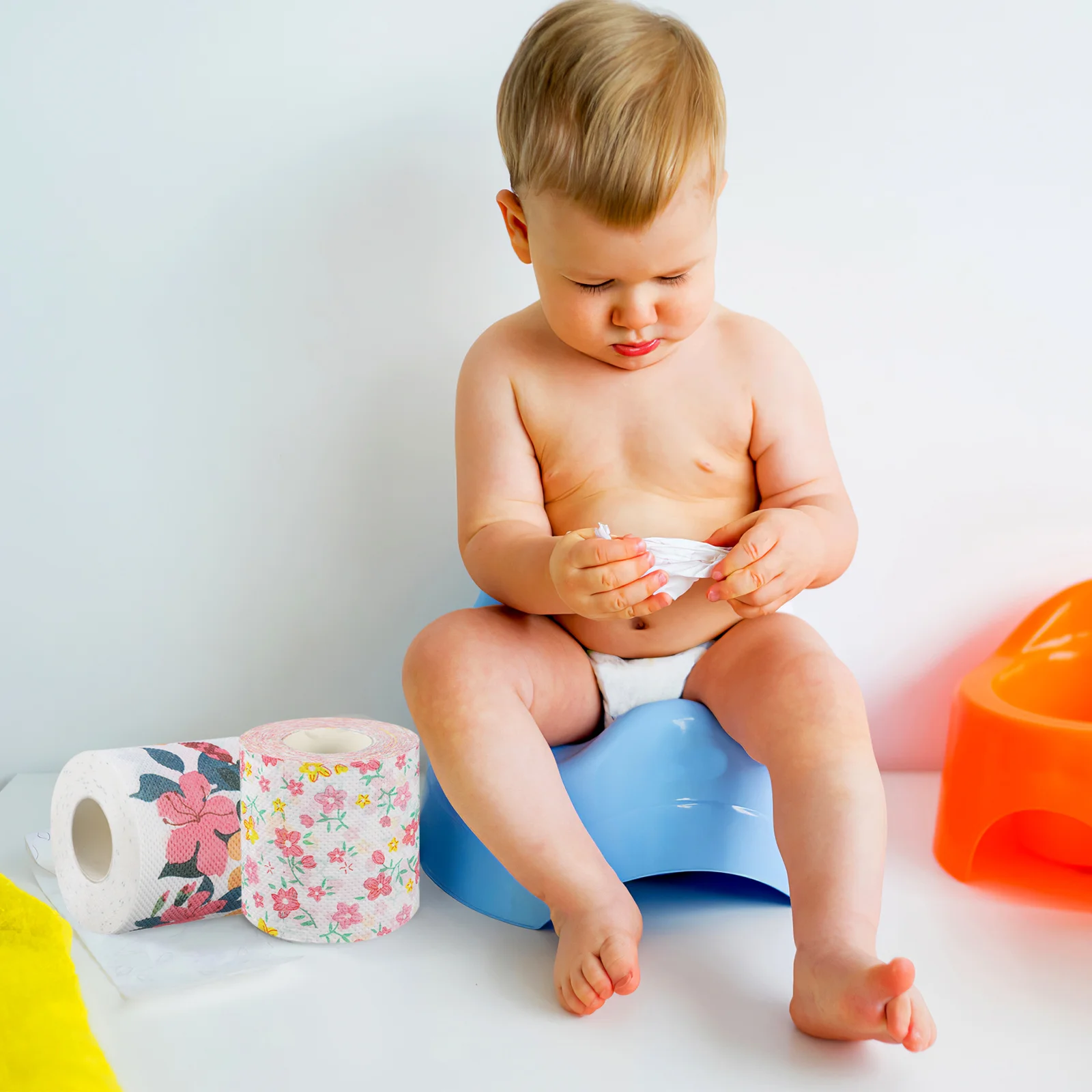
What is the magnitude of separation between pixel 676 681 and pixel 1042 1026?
0.40m

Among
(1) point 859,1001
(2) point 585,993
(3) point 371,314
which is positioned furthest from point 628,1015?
(3) point 371,314

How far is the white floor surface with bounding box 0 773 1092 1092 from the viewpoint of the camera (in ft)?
2.28

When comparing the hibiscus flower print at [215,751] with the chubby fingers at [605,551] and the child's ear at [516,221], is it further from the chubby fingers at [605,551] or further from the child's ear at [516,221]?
the child's ear at [516,221]

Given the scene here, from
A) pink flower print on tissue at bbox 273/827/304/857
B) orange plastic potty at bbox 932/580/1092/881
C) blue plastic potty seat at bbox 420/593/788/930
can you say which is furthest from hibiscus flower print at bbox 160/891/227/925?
orange plastic potty at bbox 932/580/1092/881

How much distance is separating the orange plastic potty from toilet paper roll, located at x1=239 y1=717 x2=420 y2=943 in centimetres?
52

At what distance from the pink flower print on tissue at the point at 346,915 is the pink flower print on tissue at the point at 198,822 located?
0.39 feet

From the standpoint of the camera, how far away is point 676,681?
102 centimetres

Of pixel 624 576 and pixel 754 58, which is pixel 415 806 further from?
pixel 754 58

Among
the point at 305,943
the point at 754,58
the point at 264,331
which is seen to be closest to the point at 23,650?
the point at 264,331

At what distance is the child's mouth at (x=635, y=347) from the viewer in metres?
0.96

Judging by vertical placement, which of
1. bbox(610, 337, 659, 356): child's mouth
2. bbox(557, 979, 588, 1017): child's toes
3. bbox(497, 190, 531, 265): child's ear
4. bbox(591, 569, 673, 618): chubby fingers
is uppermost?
bbox(497, 190, 531, 265): child's ear

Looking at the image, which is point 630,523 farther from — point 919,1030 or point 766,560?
point 919,1030

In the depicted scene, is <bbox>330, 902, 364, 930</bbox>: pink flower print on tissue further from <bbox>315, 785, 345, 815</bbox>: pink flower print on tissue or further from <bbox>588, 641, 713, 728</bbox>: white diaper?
<bbox>588, 641, 713, 728</bbox>: white diaper

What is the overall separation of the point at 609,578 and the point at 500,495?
24cm
